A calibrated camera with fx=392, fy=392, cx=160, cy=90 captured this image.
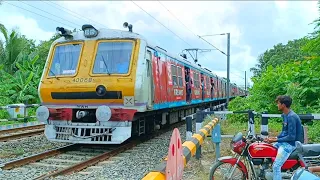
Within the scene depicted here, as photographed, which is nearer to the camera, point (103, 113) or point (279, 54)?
point (103, 113)

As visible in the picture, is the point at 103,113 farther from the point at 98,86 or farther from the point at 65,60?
the point at 65,60

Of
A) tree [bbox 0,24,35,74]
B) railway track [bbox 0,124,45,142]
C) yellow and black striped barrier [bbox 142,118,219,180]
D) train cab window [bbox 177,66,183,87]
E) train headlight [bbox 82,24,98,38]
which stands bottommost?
railway track [bbox 0,124,45,142]

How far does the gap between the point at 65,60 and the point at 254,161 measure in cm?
619

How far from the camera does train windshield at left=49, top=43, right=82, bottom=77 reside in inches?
383

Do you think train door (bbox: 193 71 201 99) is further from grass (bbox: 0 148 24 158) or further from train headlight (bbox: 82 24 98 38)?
grass (bbox: 0 148 24 158)

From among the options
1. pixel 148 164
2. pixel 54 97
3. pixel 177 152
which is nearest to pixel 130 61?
pixel 54 97

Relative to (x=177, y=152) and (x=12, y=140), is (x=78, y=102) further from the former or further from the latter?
(x=177, y=152)

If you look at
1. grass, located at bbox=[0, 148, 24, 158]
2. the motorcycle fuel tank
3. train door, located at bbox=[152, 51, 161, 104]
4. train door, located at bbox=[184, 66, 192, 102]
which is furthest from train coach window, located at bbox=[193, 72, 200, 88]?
the motorcycle fuel tank

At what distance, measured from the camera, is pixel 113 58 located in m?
9.46

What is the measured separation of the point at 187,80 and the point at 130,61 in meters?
6.55

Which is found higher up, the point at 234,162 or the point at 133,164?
the point at 234,162

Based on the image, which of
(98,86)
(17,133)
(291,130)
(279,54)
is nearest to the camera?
(291,130)

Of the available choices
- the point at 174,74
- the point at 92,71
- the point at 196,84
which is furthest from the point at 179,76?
the point at 92,71

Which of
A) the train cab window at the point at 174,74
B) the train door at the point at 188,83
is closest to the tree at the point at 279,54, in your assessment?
the train door at the point at 188,83
